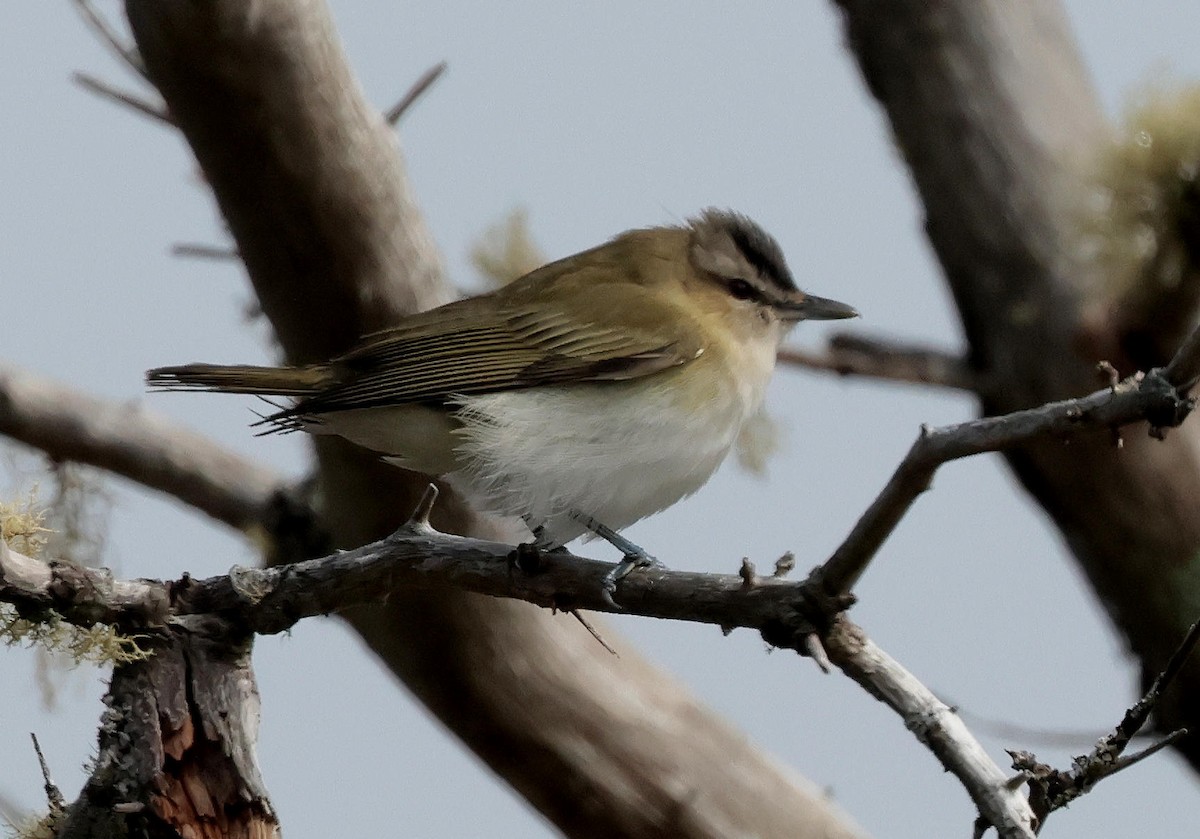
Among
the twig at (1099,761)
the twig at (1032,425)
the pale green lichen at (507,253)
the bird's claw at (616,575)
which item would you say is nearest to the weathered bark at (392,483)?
the pale green lichen at (507,253)

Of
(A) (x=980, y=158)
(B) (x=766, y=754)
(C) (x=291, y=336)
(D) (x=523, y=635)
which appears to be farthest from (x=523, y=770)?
(A) (x=980, y=158)

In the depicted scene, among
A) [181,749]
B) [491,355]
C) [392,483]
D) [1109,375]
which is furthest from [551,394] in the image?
[1109,375]

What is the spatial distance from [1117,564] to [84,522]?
3.80 meters

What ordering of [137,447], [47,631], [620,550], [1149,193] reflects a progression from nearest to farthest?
1. [47,631]
2. [620,550]
3. [1149,193]
4. [137,447]

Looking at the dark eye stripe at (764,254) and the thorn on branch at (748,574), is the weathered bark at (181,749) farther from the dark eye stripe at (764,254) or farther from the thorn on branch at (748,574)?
the dark eye stripe at (764,254)

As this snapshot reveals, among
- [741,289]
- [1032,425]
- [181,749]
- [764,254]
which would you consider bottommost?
[181,749]

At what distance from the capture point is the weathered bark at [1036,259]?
4598 mm

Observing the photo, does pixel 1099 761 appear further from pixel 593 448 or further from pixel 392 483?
pixel 392 483

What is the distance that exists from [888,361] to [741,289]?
1.16 meters

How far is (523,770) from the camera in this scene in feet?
15.6

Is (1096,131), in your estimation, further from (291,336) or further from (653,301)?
(291,336)

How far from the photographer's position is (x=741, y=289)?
3971 millimetres

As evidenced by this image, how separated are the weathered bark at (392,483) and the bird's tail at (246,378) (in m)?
0.82

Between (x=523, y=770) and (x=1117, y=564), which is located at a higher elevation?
(x=1117, y=564)
